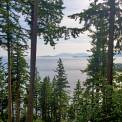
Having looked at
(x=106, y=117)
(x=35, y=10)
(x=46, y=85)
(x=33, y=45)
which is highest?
(x=35, y=10)

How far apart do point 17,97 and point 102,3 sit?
2368cm

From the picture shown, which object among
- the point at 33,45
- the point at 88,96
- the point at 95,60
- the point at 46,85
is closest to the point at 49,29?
the point at 33,45

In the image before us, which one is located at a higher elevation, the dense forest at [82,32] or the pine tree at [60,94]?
the dense forest at [82,32]

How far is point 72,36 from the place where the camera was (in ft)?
56.9

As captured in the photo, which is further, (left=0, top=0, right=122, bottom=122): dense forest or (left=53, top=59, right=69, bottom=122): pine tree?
(left=53, top=59, right=69, bottom=122): pine tree

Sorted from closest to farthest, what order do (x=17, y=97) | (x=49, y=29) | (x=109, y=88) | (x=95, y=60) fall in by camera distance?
(x=109, y=88), (x=49, y=29), (x=95, y=60), (x=17, y=97)

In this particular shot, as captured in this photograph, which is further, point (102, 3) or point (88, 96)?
point (102, 3)

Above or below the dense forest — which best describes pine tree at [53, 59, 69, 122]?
below

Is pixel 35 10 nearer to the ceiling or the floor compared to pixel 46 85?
nearer to the ceiling

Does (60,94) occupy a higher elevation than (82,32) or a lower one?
lower

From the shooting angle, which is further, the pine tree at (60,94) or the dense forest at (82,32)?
the pine tree at (60,94)

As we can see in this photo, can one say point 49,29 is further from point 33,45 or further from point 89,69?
point 89,69

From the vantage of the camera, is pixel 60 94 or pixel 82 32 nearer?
pixel 82 32

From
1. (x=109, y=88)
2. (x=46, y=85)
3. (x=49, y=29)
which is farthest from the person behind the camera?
(x=46, y=85)
